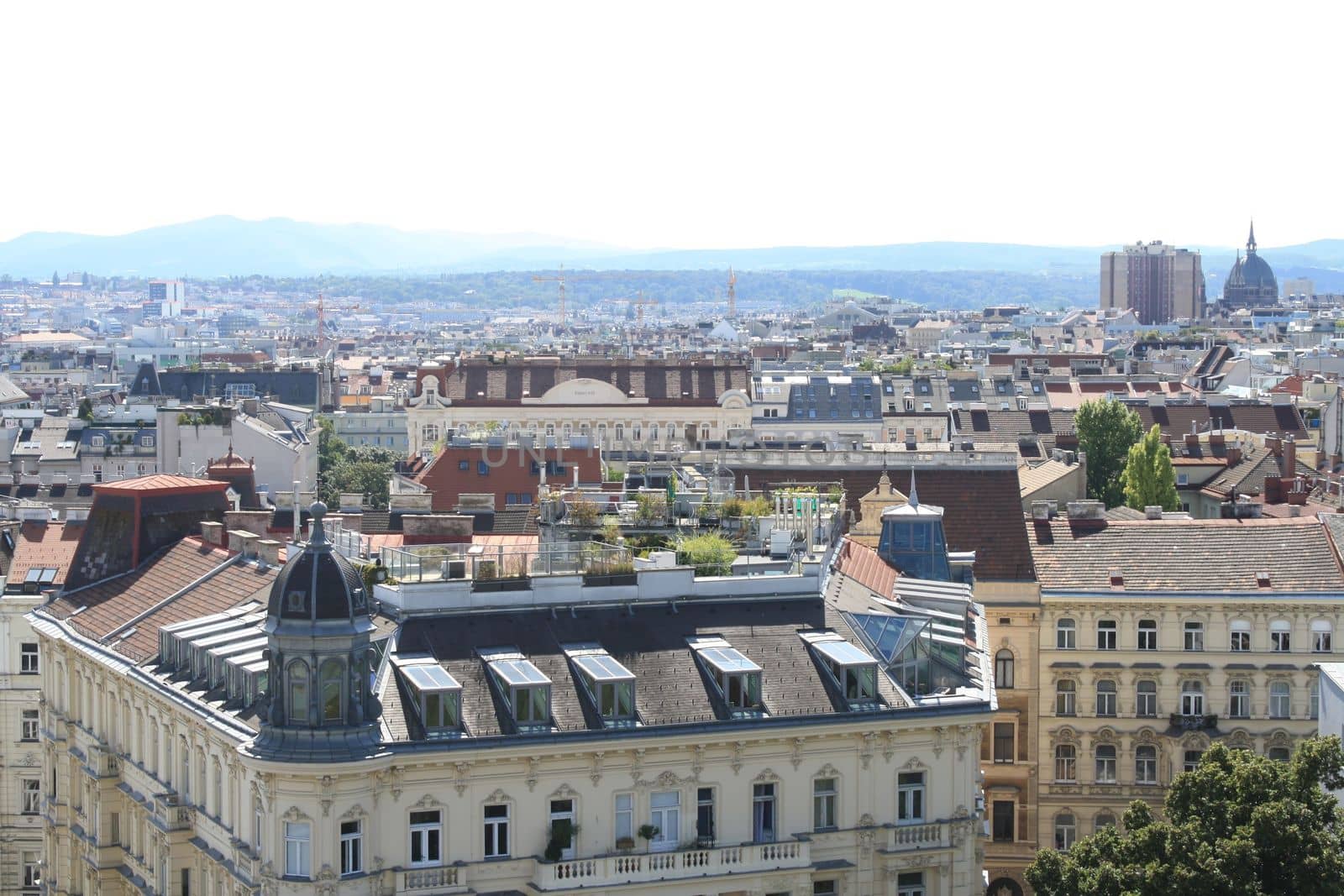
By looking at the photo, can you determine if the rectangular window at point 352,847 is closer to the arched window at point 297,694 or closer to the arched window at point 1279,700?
the arched window at point 297,694

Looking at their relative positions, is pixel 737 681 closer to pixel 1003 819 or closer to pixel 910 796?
pixel 910 796

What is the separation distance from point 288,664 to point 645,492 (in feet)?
57.5

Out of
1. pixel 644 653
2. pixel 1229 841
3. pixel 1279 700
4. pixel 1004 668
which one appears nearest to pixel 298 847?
pixel 644 653

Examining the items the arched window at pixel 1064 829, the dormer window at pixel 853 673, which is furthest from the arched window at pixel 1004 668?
the dormer window at pixel 853 673

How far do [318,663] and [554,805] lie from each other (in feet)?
15.1

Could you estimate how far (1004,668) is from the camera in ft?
201

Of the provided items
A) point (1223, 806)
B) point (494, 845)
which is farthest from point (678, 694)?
point (1223, 806)

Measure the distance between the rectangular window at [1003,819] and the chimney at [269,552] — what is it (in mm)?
20596

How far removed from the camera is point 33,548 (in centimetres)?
6269

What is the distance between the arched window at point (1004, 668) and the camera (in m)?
61.2

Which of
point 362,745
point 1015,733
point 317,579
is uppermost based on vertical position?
point 317,579

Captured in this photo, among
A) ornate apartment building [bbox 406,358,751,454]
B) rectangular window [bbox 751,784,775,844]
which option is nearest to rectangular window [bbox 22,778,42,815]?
rectangular window [bbox 751,784,775,844]

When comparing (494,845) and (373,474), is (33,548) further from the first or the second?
(373,474)

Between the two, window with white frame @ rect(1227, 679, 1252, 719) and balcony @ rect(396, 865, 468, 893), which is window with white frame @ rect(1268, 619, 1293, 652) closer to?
window with white frame @ rect(1227, 679, 1252, 719)
